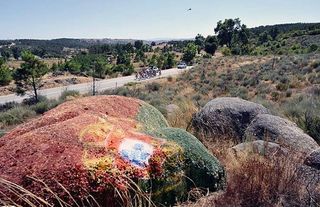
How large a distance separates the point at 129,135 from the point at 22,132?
1.67m

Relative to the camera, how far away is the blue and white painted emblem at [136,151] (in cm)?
436

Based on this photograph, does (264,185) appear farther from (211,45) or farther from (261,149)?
(211,45)

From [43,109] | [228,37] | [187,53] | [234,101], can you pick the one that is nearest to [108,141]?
[234,101]

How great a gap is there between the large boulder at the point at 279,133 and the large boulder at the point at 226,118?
38 centimetres

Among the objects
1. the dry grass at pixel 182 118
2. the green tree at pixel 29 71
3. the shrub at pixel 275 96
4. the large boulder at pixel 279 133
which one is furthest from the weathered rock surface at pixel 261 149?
the green tree at pixel 29 71

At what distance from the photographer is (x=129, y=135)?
15.8 ft

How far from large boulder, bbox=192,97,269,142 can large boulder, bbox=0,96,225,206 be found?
2952mm

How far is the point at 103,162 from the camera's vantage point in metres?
4.14

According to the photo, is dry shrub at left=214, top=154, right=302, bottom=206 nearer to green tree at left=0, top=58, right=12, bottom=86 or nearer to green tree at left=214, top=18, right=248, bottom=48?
green tree at left=0, top=58, right=12, bottom=86

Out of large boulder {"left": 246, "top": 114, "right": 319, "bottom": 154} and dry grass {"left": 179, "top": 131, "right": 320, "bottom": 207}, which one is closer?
dry grass {"left": 179, "top": 131, "right": 320, "bottom": 207}

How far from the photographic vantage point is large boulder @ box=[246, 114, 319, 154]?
724 cm

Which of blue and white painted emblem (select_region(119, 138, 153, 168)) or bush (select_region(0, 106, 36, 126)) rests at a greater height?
blue and white painted emblem (select_region(119, 138, 153, 168))

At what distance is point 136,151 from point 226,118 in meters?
4.48

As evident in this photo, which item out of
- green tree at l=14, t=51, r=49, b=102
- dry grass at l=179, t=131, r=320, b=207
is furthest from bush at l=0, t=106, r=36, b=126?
dry grass at l=179, t=131, r=320, b=207
